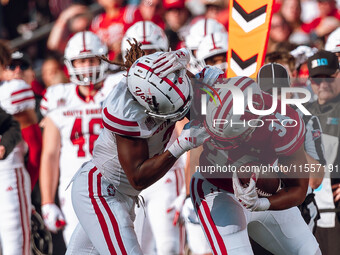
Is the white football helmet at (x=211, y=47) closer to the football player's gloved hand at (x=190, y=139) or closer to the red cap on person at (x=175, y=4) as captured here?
the red cap on person at (x=175, y=4)

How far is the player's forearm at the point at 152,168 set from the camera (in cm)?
371

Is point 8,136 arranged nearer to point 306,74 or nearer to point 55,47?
point 306,74

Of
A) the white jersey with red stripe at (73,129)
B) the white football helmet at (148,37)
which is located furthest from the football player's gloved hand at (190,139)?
the white football helmet at (148,37)

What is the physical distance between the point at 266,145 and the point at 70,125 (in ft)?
7.72

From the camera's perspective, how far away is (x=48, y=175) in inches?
237

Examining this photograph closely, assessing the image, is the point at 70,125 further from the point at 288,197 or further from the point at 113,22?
the point at 288,197

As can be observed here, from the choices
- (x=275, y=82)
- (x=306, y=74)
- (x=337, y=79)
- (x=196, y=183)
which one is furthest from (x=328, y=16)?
(x=196, y=183)

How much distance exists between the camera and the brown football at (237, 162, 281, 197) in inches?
154

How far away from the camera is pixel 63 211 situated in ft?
19.2

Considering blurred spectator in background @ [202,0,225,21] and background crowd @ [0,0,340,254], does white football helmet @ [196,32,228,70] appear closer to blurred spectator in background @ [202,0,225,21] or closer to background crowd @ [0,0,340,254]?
background crowd @ [0,0,340,254]

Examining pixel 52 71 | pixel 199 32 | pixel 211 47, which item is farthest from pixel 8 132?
pixel 52 71

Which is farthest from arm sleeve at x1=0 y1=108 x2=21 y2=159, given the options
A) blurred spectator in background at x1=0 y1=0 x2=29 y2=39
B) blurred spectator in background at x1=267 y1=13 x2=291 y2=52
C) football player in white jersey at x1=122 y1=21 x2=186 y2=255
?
blurred spectator in background at x1=0 y1=0 x2=29 y2=39

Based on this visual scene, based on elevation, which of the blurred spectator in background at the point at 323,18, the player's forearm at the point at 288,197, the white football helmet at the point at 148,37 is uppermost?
the blurred spectator in background at the point at 323,18

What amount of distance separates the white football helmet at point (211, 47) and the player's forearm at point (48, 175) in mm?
1418
